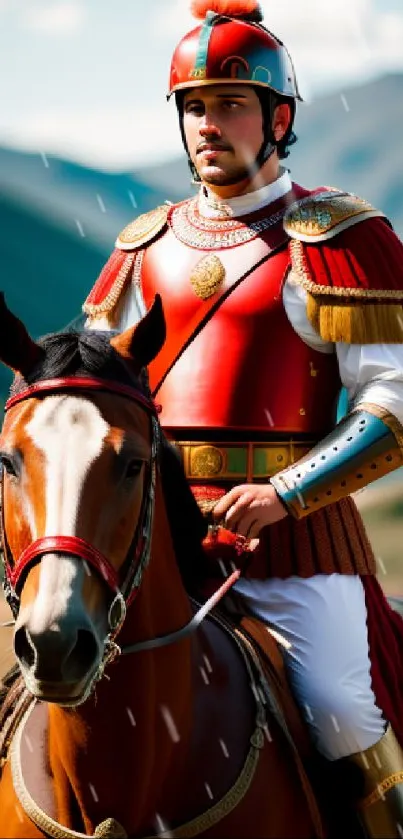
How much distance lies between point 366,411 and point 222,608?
0.79 meters

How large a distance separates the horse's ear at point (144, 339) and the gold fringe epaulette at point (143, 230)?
59.8 inches

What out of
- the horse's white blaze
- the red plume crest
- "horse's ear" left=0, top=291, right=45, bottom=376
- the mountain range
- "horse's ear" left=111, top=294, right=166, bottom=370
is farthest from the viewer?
the mountain range

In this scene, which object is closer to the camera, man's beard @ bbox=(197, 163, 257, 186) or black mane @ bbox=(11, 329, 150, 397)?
black mane @ bbox=(11, 329, 150, 397)

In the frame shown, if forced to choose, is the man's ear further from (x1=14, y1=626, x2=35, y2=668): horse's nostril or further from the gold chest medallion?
(x1=14, y1=626, x2=35, y2=668): horse's nostril

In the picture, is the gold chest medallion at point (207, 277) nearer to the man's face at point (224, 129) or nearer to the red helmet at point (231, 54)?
the man's face at point (224, 129)

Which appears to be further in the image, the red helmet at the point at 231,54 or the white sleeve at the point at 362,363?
the red helmet at the point at 231,54

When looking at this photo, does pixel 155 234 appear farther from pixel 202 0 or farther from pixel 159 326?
pixel 159 326

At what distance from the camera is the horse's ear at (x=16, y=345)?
126 inches

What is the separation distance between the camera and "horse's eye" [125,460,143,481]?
309 cm

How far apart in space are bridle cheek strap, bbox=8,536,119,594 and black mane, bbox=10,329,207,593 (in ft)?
1.61

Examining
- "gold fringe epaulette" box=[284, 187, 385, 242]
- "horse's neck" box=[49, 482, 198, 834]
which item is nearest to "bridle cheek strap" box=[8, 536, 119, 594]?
"horse's neck" box=[49, 482, 198, 834]

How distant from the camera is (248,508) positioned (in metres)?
3.98

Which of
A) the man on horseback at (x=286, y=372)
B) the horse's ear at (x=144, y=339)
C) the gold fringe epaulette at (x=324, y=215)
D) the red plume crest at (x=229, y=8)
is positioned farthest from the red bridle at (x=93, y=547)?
the red plume crest at (x=229, y=8)

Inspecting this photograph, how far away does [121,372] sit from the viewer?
3.27 metres
